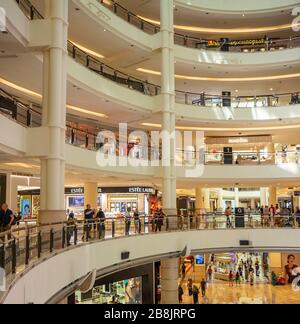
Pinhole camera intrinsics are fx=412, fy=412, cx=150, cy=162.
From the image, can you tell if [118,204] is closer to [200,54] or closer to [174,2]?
[200,54]

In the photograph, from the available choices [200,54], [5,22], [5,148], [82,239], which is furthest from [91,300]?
[200,54]

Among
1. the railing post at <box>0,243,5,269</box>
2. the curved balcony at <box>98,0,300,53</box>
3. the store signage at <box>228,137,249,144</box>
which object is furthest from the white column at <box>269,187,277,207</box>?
the railing post at <box>0,243,5,269</box>

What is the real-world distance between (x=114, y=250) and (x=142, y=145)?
23.1ft

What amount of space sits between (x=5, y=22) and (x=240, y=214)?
12467mm

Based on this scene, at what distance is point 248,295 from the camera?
22625 mm

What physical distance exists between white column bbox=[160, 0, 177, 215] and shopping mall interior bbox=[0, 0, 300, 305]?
0.07 metres

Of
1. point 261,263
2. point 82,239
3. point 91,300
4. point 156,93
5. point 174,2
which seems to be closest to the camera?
point 82,239

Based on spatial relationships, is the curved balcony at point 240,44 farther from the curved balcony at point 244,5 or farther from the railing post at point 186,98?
the railing post at point 186,98

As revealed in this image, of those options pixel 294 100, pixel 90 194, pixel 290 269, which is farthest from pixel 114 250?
pixel 290 269

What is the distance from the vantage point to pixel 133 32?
1862 cm

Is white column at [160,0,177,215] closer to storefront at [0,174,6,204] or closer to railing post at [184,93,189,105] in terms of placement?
railing post at [184,93,189,105]

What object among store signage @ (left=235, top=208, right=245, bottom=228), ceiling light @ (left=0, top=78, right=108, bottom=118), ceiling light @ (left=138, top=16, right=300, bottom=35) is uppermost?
ceiling light @ (left=138, top=16, right=300, bottom=35)

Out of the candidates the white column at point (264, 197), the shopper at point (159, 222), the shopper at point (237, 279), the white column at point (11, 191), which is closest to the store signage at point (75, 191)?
the white column at point (11, 191)

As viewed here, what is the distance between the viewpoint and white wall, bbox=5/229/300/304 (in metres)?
7.08
